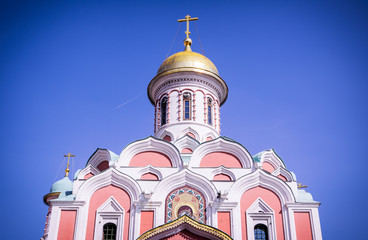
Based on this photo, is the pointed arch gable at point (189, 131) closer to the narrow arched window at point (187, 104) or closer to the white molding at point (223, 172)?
the narrow arched window at point (187, 104)

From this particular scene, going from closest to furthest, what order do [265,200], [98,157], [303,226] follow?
[303,226] < [265,200] < [98,157]

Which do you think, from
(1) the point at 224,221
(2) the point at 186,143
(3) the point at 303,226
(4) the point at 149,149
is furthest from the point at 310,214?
(4) the point at 149,149

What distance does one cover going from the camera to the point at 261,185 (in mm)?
10938

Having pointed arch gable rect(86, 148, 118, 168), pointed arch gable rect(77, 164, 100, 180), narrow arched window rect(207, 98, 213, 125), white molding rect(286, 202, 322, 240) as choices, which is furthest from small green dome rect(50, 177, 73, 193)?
white molding rect(286, 202, 322, 240)

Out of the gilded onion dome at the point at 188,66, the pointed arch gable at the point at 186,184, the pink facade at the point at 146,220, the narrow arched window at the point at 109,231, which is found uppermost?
the gilded onion dome at the point at 188,66

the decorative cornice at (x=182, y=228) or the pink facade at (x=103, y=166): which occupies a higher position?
the pink facade at (x=103, y=166)

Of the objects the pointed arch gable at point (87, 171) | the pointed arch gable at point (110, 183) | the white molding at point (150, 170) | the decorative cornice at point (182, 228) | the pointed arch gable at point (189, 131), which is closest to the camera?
the decorative cornice at point (182, 228)

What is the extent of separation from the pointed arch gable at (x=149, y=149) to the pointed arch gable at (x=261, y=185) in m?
2.17

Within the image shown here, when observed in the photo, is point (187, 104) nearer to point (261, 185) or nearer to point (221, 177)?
point (221, 177)

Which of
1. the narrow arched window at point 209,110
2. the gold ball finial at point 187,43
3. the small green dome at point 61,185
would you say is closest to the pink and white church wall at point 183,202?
the small green dome at point 61,185

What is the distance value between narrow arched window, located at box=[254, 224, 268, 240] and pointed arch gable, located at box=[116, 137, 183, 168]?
3213mm

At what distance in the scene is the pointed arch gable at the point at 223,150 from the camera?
11.8 meters

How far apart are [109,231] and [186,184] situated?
8.45ft

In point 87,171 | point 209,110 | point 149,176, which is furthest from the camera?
point 209,110
